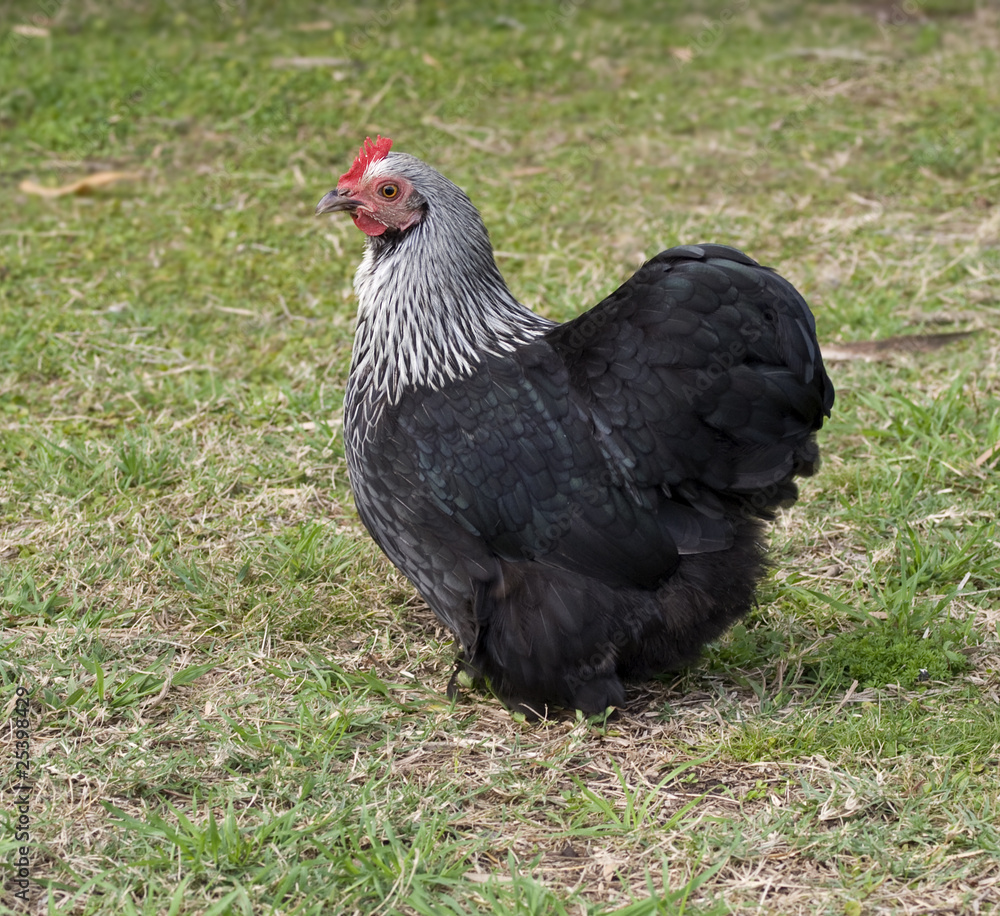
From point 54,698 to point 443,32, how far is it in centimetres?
671

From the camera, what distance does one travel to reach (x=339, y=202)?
3643 millimetres

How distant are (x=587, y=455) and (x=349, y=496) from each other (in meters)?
1.56

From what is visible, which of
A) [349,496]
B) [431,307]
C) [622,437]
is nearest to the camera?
[622,437]

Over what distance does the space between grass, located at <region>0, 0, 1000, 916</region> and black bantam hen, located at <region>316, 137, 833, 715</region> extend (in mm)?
319

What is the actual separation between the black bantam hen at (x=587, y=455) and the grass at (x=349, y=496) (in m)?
0.32

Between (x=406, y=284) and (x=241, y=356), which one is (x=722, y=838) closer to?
(x=406, y=284)

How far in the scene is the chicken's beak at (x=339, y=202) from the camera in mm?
3637

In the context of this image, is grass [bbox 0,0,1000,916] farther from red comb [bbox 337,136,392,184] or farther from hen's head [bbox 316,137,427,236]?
red comb [bbox 337,136,392,184]

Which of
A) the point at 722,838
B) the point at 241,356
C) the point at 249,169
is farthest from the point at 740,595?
the point at 249,169

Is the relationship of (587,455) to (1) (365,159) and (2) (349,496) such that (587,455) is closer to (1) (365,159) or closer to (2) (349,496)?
(1) (365,159)

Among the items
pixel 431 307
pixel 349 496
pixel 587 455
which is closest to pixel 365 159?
pixel 431 307

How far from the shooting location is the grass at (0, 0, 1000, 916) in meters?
2.92

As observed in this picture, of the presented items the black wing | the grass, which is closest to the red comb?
the black wing

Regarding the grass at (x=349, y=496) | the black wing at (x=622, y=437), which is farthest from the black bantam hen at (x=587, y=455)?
the grass at (x=349, y=496)
